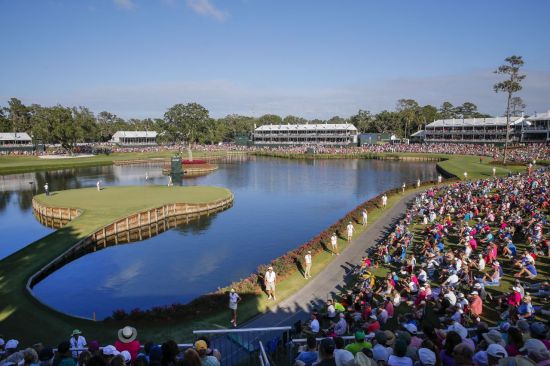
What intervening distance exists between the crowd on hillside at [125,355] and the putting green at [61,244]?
6239 mm

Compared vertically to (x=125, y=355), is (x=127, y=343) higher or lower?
lower

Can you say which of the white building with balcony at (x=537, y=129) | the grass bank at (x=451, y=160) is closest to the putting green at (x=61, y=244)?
the grass bank at (x=451, y=160)

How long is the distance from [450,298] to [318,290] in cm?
753

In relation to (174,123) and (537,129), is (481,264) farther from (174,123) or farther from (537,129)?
(174,123)

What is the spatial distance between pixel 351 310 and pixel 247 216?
1200 inches

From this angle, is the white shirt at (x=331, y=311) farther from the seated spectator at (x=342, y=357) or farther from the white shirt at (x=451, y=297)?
the seated spectator at (x=342, y=357)

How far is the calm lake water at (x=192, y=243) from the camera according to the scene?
25.5 m

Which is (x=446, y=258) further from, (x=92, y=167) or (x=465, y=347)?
(x=92, y=167)

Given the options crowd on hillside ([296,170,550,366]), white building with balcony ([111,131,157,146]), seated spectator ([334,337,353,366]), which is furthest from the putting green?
white building with balcony ([111,131,157,146])

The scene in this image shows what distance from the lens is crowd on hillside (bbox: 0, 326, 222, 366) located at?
8.40m

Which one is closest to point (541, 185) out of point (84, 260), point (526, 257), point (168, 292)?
point (526, 257)

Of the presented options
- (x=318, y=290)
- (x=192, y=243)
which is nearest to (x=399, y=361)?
(x=318, y=290)

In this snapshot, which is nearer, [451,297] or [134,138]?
[451,297]

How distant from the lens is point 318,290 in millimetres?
21875
